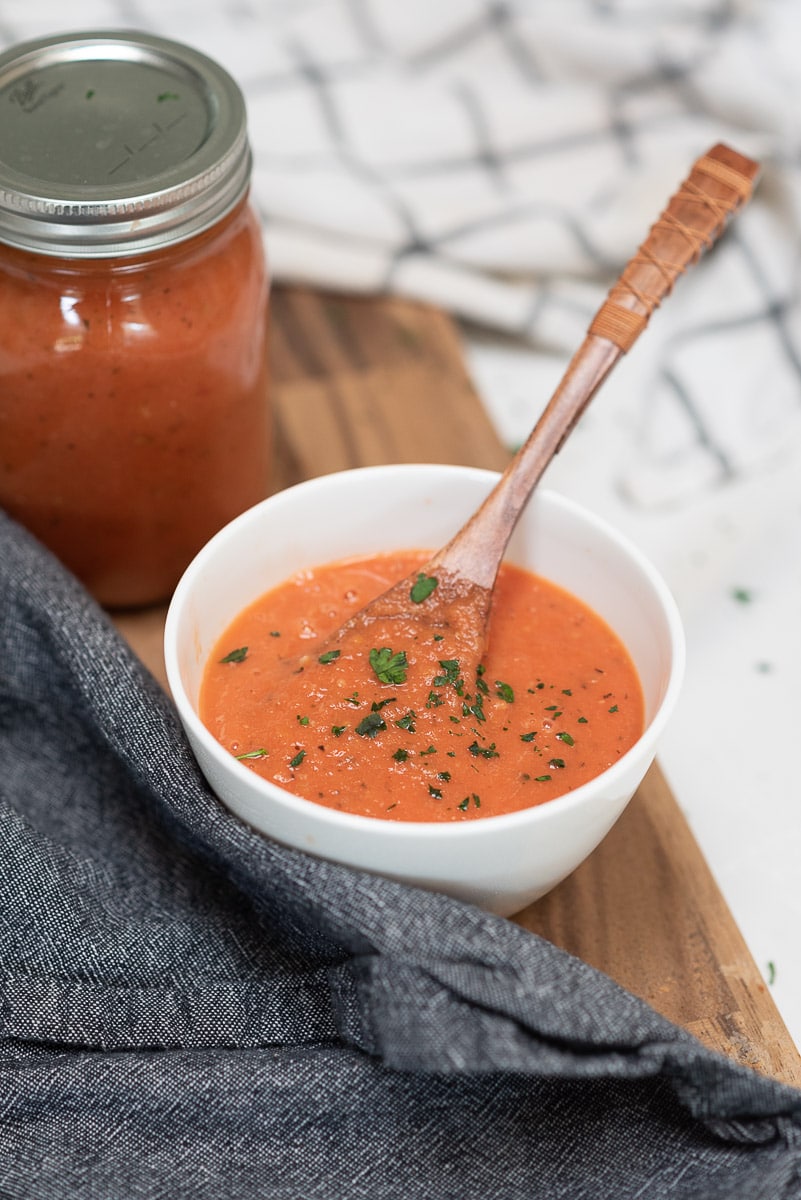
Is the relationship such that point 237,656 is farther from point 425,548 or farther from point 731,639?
point 731,639

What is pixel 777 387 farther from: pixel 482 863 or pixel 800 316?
pixel 482 863

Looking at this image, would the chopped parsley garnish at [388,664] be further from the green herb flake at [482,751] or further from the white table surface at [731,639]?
the white table surface at [731,639]

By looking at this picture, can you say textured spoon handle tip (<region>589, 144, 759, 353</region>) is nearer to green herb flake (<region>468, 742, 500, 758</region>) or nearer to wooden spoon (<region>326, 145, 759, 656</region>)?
wooden spoon (<region>326, 145, 759, 656</region>)

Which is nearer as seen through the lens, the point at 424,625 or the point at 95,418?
the point at 424,625

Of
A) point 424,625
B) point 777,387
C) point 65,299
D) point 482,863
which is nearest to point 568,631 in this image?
point 424,625

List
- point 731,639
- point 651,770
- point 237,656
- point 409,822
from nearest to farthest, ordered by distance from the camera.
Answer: point 409,822
point 237,656
point 651,770
point 731,639

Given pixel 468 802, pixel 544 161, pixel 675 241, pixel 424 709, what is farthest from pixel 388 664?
pixel 544 161
